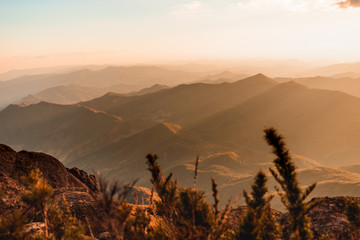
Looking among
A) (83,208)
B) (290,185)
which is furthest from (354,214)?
(83,208)

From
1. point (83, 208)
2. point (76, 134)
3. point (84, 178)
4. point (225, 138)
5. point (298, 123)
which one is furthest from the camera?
point (76, 134)

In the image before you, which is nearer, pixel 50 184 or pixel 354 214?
pixel 354 214

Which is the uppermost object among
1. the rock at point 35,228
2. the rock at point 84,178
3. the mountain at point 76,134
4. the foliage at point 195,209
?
the foliage at point 195,209

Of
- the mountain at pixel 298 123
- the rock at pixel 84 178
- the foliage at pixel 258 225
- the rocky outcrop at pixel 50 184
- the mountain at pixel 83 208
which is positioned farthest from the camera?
the mountain at pixel 298 123

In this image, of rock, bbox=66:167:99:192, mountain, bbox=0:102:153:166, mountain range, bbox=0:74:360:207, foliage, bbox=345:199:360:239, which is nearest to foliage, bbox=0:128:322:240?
foliage, bbox=345:199:360:239

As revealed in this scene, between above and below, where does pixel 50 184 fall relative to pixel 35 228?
below

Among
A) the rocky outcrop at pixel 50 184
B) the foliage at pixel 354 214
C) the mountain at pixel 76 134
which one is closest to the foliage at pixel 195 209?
the rocky outcrop at pixel 50 184

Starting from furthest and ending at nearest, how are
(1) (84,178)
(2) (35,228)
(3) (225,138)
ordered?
1. (3) (225,138)
2. (1) (84,178)
3. (2) (35,228)

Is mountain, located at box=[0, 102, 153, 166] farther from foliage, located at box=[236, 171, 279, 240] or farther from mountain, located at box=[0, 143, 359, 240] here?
foliage, located at box=[236, 171, 279, 240]

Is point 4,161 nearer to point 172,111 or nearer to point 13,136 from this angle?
point 172,111

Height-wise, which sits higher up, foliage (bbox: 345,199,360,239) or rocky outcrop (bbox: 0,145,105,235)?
foliage (bbox: 345,199,360,239)

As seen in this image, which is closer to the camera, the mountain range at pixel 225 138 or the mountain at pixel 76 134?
the mountain range at pixel 225 138

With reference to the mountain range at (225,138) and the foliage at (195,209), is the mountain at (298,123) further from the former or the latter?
the foliage at (195,209)

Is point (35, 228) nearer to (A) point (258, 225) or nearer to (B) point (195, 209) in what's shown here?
(B) point (195, 209)
